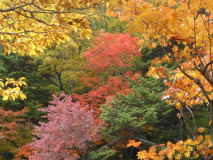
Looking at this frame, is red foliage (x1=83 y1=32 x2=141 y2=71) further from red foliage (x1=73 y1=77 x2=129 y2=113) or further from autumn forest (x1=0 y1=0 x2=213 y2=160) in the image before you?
red foliage (x1=73 y1=77 x2=129 y2=113)

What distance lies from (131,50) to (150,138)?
3816 mm

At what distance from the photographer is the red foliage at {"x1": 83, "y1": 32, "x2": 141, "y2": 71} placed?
35.6 feet

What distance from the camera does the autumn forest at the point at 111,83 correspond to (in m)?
2.42

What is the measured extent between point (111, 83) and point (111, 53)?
135 centimetres

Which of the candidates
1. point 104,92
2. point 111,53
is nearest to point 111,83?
point 104,92

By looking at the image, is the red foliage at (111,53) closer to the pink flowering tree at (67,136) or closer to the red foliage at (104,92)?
the red foliage at (104,92)

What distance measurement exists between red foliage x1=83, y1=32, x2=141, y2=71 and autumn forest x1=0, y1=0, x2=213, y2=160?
4 centimetres

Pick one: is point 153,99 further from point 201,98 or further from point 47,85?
point 47,85

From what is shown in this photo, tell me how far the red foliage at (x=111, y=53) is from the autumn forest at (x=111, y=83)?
0.04 meters

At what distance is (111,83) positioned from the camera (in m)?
10.4

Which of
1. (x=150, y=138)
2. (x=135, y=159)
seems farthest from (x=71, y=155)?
(x=150, y=138)

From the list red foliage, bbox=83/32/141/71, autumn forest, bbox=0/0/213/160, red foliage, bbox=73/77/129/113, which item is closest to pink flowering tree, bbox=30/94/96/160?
autumn forest, bbox=0/0/213/160

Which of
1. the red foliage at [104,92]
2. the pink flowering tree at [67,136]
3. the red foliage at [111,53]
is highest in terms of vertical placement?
the red foliage at [111,53]

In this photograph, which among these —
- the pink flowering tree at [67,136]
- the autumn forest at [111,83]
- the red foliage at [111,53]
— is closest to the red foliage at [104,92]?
the autumn forest at [111,83]
